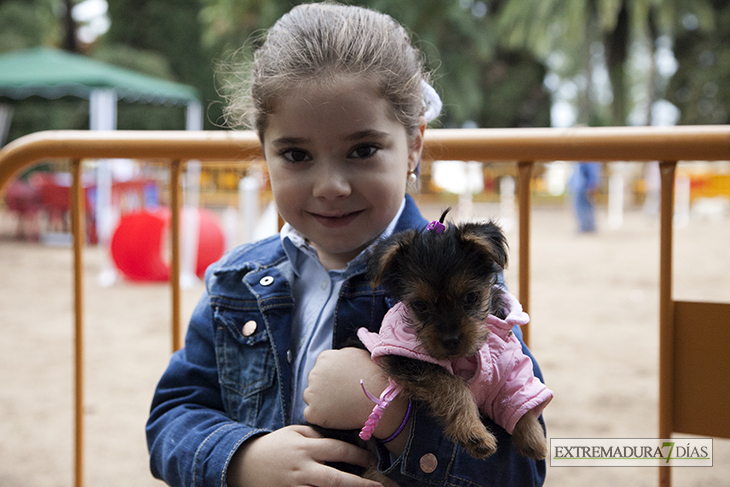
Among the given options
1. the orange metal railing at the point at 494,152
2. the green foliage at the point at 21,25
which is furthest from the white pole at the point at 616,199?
the green foliage at the point at 21,25

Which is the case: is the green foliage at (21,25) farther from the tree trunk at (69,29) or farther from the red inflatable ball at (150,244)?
the red inflatable ball at (150,244)

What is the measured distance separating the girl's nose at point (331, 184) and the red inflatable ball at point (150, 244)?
726cm

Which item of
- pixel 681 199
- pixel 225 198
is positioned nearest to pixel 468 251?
pixel 681 199

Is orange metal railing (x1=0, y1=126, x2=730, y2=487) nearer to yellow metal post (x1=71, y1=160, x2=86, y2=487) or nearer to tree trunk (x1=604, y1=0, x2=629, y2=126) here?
yellow metal post (x1=71, y1=160, x2=86, y2=487)

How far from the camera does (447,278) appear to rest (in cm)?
128

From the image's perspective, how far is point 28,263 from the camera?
35.3ft

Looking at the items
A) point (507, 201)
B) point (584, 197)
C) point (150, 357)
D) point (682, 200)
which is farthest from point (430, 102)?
point (682, 200)

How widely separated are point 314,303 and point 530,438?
623mm

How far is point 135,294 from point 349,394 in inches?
309

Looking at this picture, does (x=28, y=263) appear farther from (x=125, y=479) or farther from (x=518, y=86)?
(x=518, y=86)

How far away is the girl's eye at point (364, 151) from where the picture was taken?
1.50 meters

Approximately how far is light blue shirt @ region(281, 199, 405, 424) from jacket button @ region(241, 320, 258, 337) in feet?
0.33

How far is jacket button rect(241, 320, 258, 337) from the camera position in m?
1.61

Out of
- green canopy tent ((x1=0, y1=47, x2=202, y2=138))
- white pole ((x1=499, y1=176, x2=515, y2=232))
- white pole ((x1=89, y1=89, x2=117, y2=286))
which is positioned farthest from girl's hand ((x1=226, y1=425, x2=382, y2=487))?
white pole ((x1=499, y1=176, x2=515, y2=232))
